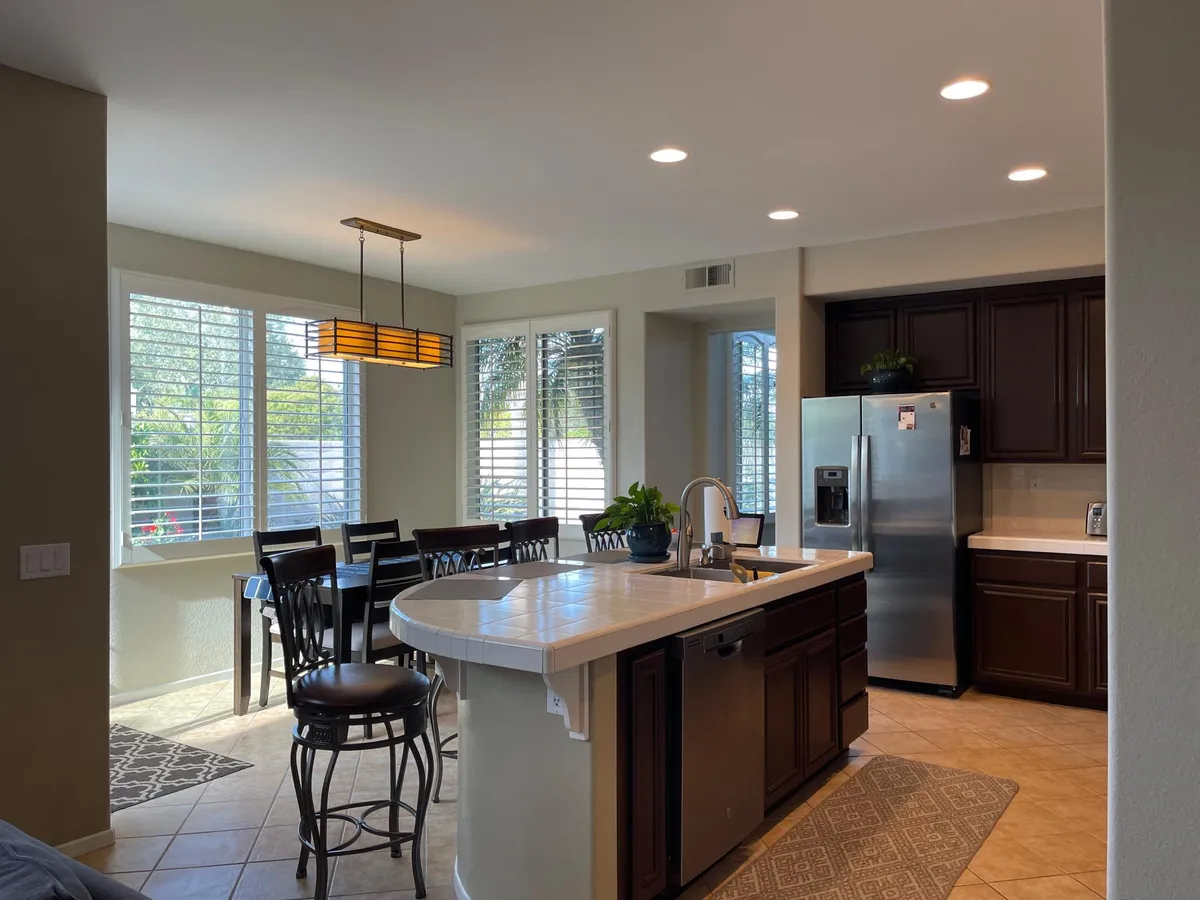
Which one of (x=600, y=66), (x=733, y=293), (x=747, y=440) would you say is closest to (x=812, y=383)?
(x=733, y=293)

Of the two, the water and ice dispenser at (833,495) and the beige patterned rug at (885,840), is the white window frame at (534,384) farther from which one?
the beige patterned rug at (885,840)

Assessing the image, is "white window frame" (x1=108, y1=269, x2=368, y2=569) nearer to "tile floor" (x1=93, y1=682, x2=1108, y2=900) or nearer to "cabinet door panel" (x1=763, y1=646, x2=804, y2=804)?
"tile floor" (x1=93, y1=682, x2=1108, y2=900)

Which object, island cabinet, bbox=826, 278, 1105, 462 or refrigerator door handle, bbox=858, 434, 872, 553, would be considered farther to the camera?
refrigerator door handle, bbox=858, 434, 872, 553

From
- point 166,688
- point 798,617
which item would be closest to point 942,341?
point 798,617

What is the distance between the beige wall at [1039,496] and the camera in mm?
4934

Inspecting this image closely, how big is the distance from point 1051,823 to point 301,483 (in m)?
4.53

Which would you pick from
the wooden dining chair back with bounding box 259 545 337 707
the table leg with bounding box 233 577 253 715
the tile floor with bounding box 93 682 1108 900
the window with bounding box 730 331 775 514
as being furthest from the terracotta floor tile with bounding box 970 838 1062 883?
the window with bounding box 730 331 775 514

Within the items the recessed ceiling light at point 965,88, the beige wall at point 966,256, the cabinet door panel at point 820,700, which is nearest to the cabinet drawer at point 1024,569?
the beige wall at point 966,256

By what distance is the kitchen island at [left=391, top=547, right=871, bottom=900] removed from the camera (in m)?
2.18

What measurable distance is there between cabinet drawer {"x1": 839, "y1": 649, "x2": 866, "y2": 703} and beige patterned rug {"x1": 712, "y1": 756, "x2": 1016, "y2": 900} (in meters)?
0.32
